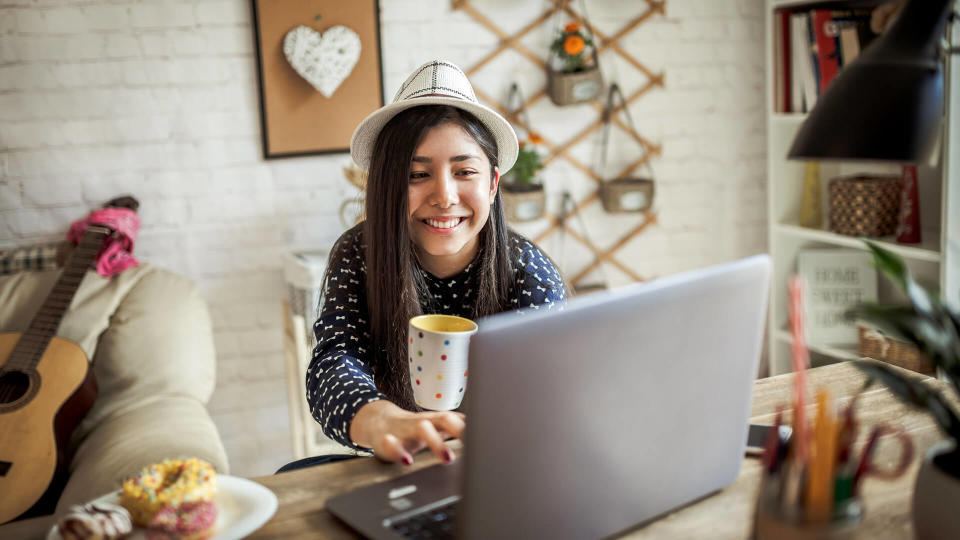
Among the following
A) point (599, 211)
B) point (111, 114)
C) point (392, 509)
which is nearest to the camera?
point (392, 509)

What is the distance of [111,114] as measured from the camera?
2561 mm

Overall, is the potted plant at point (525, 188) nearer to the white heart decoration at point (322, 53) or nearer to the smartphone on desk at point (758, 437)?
the white heart decoration at point (322, 53)

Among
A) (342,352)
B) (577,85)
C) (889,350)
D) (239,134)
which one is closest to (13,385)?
(239,134)

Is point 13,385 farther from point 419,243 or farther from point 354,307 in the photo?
point 419,243

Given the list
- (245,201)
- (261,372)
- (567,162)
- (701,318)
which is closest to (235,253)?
(245,201)

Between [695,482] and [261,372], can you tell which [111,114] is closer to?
[261,372]

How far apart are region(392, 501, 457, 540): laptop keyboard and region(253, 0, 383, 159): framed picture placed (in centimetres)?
203

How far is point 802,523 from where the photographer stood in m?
0.63

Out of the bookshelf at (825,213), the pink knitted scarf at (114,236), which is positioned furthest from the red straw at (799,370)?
the pink knitted scarf at (114,236)

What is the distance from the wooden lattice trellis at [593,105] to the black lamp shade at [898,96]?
2183 millimetres

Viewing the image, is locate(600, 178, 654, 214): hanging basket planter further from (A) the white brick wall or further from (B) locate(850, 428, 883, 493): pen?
(B) locate(850, 428, 883, 493): pen

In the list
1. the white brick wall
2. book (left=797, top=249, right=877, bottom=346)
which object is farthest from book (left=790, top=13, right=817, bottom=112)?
book (left=797, top=249, right=877, bottom=346)

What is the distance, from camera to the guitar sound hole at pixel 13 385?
201 cm

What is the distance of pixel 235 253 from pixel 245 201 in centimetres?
18
